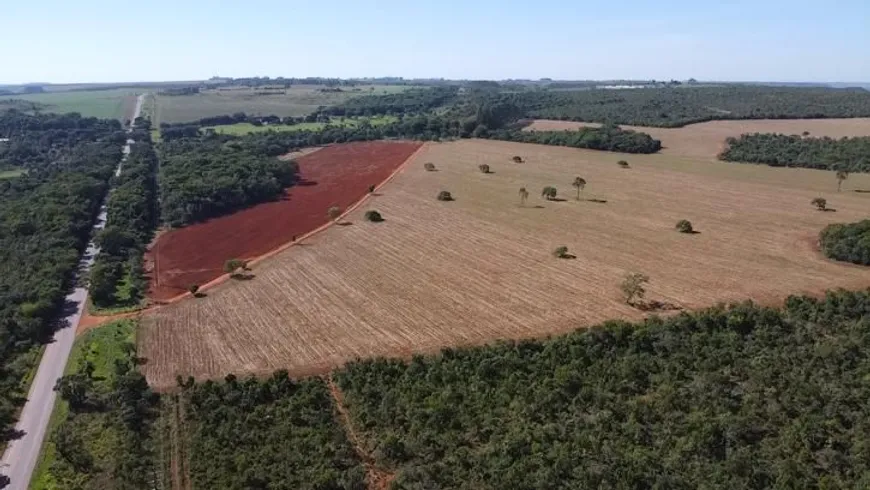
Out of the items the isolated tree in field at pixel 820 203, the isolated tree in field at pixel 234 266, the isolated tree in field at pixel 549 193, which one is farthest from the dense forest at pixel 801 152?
the isolated tree in field at pixel 234 266

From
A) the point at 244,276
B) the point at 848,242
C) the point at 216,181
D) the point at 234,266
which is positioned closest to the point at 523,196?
the point at 848,242

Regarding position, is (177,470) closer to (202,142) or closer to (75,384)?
(75,384)

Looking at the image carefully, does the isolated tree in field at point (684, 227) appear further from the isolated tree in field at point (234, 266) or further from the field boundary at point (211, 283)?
the isolated tree in field at point (234, 266)

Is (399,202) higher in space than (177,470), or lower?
higher

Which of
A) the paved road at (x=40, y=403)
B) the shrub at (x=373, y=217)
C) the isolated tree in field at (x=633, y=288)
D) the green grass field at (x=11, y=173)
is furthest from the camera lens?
the green grass field at (x=11, y=173)

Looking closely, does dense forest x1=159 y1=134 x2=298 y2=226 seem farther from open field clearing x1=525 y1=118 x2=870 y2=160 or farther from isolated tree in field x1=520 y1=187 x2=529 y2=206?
open field clearing x1=525 y1=118 x2=870 y2=160

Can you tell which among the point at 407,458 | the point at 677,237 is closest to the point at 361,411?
the point at 407,458

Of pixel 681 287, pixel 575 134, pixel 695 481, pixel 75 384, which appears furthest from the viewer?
pixel 575 134
